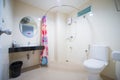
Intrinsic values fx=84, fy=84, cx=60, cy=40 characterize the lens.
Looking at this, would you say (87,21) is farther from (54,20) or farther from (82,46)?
(54,20)

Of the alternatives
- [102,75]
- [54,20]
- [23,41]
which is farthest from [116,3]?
[23,41]

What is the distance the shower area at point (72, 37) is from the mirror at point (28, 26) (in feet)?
2.69

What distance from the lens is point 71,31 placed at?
3650mm

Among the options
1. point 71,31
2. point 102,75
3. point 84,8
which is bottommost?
point 102,75

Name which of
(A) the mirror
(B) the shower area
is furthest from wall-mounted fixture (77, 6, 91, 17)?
(A) the mirror

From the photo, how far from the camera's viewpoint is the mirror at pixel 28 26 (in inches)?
114

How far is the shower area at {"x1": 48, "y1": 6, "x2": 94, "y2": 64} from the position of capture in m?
2.90

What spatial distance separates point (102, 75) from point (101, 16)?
1.64 metres

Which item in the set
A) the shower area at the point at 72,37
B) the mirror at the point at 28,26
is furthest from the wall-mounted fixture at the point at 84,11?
the mirror at the point at 28,26

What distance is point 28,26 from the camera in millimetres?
3053

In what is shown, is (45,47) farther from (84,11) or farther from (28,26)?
(84,11)

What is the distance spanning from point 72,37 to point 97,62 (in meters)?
1.74

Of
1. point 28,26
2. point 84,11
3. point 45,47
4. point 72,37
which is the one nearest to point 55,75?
point 45,47

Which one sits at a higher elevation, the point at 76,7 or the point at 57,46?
the point at 76,7
